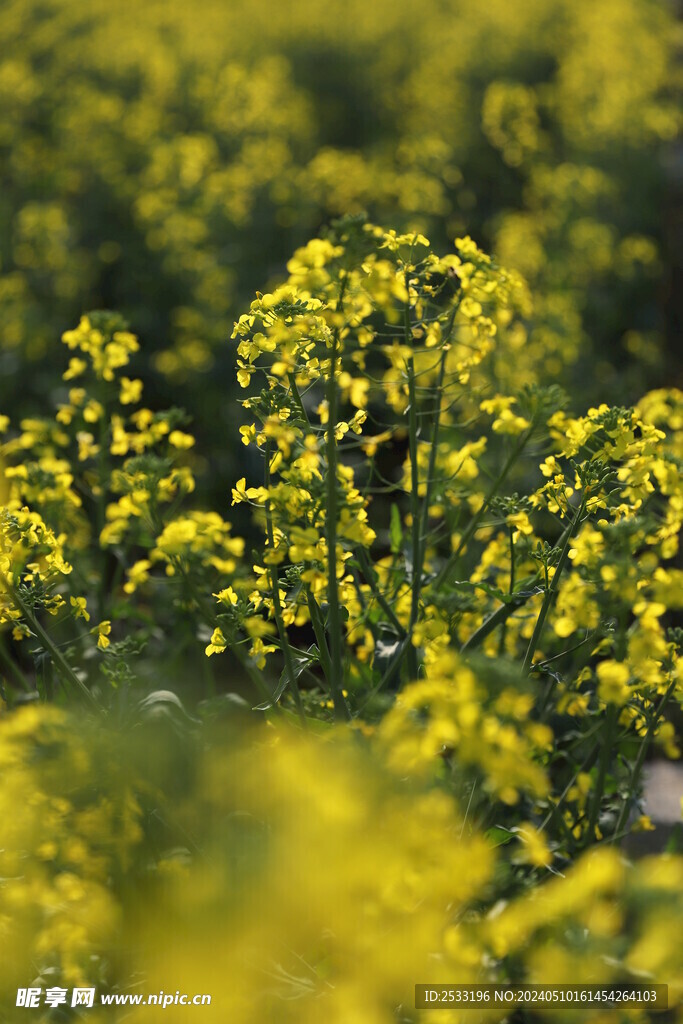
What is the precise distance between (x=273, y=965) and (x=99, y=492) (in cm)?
133

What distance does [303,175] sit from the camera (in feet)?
19.4

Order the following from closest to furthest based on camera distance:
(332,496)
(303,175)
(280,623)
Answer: (332,496), (280,623), (303,175)

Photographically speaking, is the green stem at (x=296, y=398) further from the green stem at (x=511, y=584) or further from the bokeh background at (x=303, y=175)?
the bokeh background at (x=303, y=175)

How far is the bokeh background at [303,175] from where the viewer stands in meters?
5.13

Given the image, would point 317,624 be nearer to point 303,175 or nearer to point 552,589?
point 552,589

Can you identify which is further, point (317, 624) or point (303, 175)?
point (303, 175)

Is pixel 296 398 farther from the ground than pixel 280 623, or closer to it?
→ farther from the ground

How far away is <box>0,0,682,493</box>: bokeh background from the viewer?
16.8 feet

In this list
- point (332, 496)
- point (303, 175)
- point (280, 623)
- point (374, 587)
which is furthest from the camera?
point (303, 175)

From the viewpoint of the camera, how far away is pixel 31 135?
8.01m

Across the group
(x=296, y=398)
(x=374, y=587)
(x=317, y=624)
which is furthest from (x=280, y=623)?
(x=296, y=398)

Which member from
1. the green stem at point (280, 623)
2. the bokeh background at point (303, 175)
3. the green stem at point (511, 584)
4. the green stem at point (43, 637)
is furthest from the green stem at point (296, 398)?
the bokeh background at point (303, 175)

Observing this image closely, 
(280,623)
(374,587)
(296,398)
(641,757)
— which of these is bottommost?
(641,757)

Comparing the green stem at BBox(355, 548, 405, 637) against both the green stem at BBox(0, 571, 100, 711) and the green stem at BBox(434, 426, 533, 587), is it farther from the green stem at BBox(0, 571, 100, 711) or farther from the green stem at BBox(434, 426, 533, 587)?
the green stem at BBox(0, 571, 100, 711)
